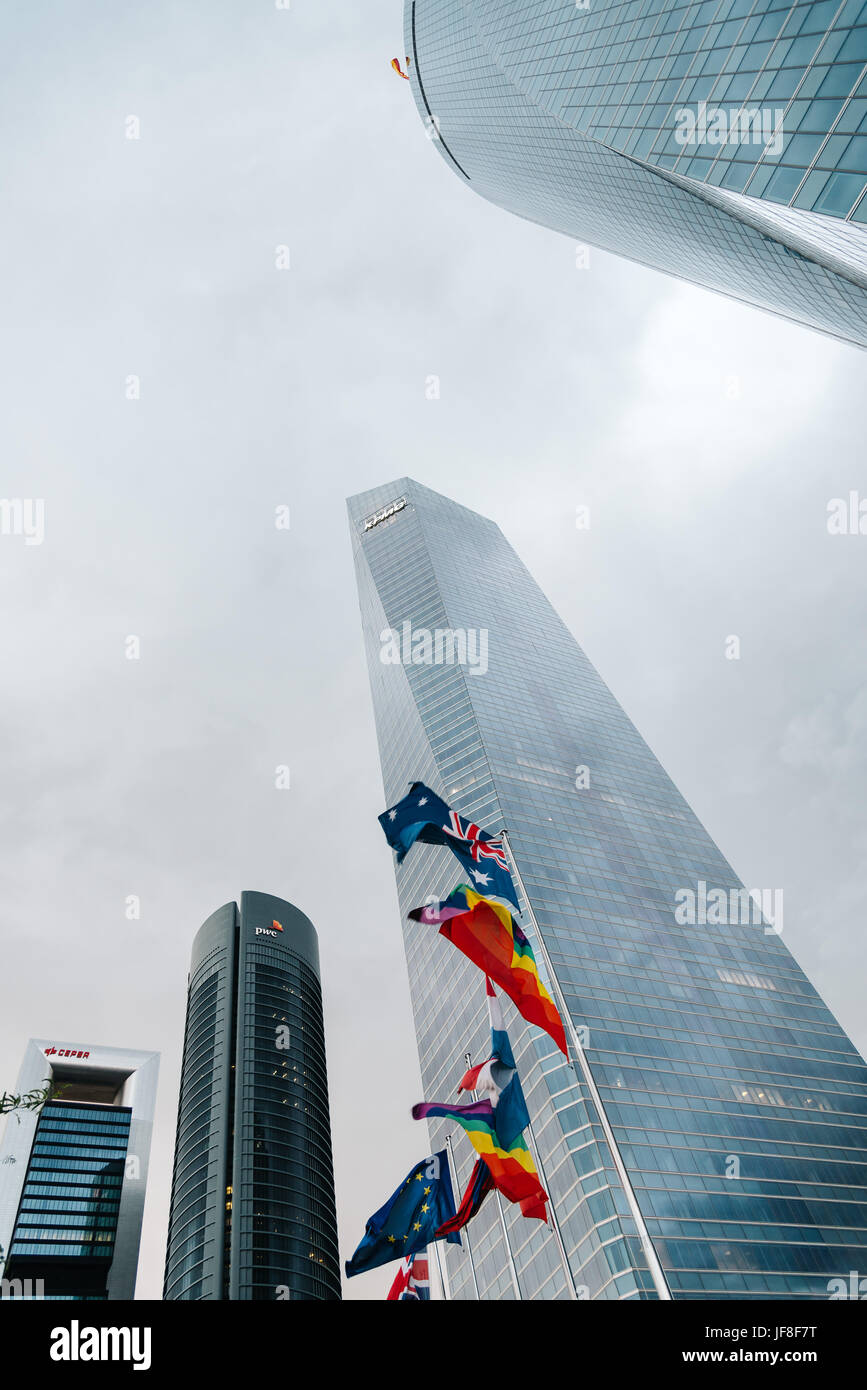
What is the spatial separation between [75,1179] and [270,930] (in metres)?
58.7

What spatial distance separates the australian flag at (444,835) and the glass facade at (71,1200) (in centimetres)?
16295

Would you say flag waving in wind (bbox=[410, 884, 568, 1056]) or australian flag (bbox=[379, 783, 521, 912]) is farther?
australian flag (bbox=[379, 783, 521, 912])

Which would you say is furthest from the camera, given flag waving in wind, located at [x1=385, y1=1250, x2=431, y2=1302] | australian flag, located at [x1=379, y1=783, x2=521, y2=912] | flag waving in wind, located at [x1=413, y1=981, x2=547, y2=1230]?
flag waving in wind, located at [x1=385, y1=1250, x2=431, y2=1302]

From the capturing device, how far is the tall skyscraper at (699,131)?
129 ft

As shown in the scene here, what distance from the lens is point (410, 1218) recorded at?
75.0ft

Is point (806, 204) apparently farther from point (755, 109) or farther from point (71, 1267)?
point (71, 1267)

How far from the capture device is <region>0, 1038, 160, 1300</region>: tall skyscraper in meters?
157

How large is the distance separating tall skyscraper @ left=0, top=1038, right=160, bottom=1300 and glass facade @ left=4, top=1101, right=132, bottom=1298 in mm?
178

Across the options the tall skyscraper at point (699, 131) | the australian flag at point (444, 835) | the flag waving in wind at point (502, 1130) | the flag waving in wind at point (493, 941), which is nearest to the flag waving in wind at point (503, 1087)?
the flag waving in wind at point (502, 1130)

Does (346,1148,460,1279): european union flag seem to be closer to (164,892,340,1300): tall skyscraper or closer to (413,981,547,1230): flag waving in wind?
(413,981,547,1230): flag waving in wind

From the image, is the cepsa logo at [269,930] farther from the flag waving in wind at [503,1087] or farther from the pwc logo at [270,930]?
the flag waving in wind at [503,1087]

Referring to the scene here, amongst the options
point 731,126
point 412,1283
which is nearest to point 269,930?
point 412,1283

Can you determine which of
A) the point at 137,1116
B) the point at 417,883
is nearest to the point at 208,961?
the point at 137,1116

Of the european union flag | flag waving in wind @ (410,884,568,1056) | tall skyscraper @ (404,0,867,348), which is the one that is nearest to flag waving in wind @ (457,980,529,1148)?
flag waving in wind @ (410,884,568,1056)
